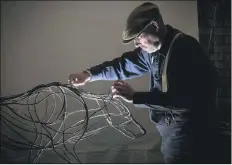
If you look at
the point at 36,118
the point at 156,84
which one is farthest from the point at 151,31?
the point at 36,118

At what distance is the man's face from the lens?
1.16 m

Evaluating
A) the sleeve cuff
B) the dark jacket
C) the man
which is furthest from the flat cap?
the sleeve cuff

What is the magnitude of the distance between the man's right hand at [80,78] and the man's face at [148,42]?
0.28 meters

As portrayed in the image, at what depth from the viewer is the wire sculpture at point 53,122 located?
1.31 metres

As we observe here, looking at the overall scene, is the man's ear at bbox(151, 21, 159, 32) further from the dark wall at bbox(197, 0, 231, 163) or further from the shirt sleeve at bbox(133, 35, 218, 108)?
the dark wall at bbox(197, 0, 231, 163)

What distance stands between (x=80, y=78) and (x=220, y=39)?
27.2 inches

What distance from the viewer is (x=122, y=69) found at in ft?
4.19

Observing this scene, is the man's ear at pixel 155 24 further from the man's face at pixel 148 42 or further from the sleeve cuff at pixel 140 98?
the sleeve cuff at pixel 140 98

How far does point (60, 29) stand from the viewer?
4.48ft

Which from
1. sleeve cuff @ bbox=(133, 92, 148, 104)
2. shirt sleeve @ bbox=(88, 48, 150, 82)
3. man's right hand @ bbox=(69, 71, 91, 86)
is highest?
shirt sleeve @ bbox=(88, 48, 150, 82)

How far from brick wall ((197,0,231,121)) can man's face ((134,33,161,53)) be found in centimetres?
28

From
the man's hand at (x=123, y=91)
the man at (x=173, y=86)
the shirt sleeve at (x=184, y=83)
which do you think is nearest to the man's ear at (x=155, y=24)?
the man at (x=173, y=86)

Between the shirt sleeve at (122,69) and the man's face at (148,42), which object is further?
the shirt sleeve at (122,69)

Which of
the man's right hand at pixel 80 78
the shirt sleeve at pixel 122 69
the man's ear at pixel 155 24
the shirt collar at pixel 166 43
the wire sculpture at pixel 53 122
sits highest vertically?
the man's ear at pixel 155 24
